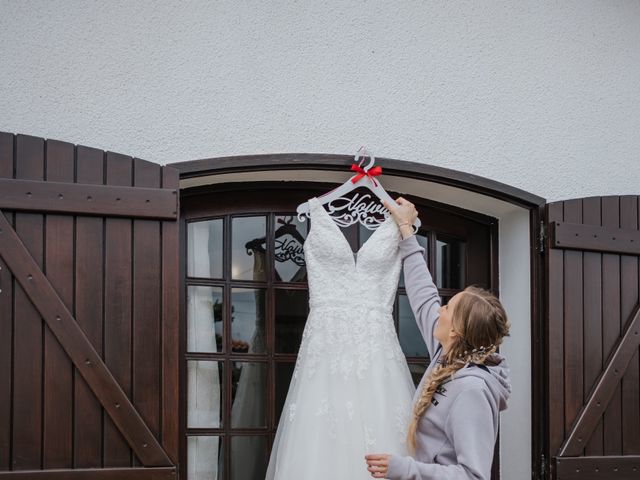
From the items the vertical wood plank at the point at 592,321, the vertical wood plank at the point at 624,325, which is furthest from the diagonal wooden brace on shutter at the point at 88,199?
the vertical wood plank at the point at 624,325

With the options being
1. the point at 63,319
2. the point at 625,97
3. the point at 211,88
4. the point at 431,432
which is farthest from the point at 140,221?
the point at 625,97

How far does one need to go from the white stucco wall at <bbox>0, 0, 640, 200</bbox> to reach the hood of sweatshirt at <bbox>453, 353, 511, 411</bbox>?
114cm

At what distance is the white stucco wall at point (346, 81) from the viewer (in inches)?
123

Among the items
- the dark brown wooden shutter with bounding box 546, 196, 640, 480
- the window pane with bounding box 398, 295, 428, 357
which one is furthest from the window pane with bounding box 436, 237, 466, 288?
the dark brown wooden shutter with bounding box 546, 196, 640, 480

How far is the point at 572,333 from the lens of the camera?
11.7 ft

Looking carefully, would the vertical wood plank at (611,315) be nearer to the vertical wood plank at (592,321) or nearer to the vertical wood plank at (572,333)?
the vertical wood plank at (592,321)

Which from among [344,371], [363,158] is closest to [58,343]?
[344,371]

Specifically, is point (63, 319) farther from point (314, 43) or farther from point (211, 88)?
point (314, 43)

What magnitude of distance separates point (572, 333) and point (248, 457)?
1.49 meters

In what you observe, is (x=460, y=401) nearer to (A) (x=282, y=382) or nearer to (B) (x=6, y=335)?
(A) (x=282, y=382)

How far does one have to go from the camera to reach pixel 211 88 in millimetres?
3295

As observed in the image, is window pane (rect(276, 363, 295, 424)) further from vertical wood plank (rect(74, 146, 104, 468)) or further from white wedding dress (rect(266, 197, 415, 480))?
vertical wood plank (rect(74, 146, 104, 468))

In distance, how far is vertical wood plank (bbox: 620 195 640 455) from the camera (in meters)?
3.62

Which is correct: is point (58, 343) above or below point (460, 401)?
above
